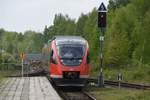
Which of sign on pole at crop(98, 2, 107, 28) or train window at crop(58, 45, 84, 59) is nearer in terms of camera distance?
train window at crop(58, 45, 84, 59)

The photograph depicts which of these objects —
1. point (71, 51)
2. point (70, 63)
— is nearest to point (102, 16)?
point (71, 51)

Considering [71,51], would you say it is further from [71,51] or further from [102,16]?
[102,16]

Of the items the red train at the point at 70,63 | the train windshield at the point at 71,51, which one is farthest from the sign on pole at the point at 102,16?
the train windshield at the point at 71,51

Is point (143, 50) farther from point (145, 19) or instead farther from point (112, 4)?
point (112, 4)

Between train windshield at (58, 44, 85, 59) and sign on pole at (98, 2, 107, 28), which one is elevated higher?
sign on pole at (98, 2, 107, 28)

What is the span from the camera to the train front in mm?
30719

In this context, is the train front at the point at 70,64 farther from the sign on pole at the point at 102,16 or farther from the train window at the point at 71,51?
the sign on pole at the point at 102,16

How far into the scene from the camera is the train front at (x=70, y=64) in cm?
3072

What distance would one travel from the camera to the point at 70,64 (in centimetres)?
3080

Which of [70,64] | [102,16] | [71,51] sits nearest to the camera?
[70,64]

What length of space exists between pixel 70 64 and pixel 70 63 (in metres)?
0.06

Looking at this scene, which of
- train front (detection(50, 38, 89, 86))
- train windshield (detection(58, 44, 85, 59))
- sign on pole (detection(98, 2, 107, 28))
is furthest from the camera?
sign on pole (detection(98, 2, 107, 28))

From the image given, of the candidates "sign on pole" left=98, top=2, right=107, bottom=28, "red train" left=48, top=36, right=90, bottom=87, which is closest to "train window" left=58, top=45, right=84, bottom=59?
"red train" left=48, top=36, right=90, bottom=87

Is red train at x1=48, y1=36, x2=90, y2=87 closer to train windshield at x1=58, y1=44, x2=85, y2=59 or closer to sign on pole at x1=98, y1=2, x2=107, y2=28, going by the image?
train windshield at x1=58, y1=44, x2=85, y2=59
